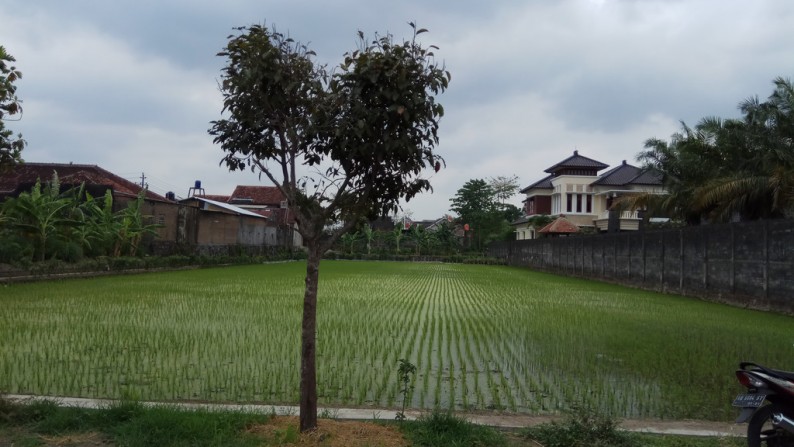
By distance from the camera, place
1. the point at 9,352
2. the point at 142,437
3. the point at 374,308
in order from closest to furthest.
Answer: the point at 142,437
the point at 9,352
the point at 374,308

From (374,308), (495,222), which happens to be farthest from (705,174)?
(495,222)

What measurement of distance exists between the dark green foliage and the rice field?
1.01 m

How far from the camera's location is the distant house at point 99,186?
29.4 m

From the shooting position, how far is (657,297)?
18.7m

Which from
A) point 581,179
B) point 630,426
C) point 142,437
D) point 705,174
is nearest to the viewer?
point 142,437

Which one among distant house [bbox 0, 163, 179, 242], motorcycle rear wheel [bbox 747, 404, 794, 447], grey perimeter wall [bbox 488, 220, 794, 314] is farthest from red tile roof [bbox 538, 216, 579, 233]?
motorcycle rear wheel [bbox 747, 404, 794, 447]

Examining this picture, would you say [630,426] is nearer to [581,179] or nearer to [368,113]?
[368,113]

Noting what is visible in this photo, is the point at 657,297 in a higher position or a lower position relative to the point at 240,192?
lower

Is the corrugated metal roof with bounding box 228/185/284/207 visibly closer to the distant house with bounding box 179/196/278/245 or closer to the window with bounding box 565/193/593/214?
the distant house with bounding box 179/196/278/245

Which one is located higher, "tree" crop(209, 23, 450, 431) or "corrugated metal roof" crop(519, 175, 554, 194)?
"corrugated metal roof" crop(519, 175, 554, 194)

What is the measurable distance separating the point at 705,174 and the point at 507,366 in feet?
63.7

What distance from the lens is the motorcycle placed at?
12.6ft

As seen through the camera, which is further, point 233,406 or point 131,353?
point 131,353

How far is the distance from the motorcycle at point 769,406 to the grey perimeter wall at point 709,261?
1132cm
